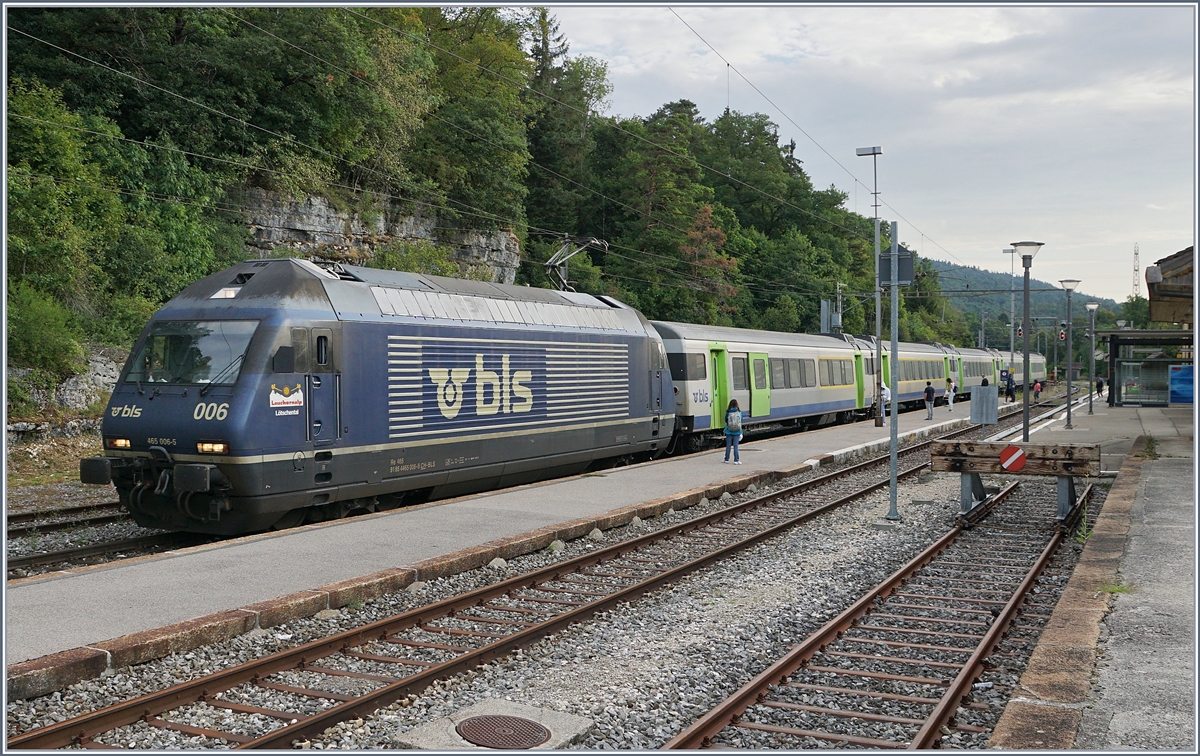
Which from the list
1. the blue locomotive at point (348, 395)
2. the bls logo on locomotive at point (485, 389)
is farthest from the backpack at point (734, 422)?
the bls logo on locomotive at point (485, 389)

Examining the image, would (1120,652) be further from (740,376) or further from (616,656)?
(740,376)

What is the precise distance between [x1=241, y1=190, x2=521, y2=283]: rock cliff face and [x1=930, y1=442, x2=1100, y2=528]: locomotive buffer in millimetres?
24973

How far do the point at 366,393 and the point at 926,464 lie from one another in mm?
13449

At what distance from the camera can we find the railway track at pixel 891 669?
568cm

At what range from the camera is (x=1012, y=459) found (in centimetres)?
1248

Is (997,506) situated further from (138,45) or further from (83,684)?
(138,45)

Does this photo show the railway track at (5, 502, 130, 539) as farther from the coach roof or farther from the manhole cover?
the coach roof

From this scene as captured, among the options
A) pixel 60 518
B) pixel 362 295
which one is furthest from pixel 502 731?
pixel 60 518

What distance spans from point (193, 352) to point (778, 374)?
60.4ft

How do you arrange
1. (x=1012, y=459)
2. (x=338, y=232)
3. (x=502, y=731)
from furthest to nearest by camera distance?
(x=338, y=232)
(x=1012, y=459)
(x=502, y=731)

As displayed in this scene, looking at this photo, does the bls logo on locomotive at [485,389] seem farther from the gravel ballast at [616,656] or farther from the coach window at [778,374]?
the coach window at [778,374]

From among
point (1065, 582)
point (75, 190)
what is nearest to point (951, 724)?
point (1065, 582)

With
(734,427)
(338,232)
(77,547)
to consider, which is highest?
(338,232)

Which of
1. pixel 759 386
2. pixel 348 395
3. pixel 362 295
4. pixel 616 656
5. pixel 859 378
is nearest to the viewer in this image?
pixel 616 656
